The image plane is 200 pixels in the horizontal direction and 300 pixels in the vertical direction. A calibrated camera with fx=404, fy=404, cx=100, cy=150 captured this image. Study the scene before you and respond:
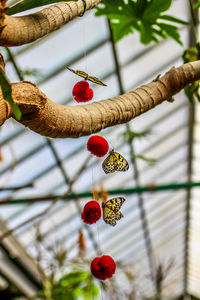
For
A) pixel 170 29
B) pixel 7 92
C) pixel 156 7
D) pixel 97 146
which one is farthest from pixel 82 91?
pixel 170 29

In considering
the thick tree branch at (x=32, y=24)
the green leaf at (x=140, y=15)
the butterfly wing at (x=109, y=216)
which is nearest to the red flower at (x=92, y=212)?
the butterfly wing at (x=109, y=216)

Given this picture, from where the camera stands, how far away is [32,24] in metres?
0.87

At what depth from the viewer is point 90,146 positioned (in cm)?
93

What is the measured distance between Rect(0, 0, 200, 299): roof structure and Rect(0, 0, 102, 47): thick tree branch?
0.37 metres

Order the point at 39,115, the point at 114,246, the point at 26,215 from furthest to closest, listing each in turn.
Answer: the point at 114,246
the point at 26,215
the point at 39,115

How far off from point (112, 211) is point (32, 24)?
455mm

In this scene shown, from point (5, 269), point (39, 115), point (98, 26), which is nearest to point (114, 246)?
point (5, 269)

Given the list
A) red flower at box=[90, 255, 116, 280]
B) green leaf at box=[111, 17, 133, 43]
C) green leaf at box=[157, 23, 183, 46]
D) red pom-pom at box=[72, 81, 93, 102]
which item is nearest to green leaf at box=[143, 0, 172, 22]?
green leaf at box=[157, 23, 183, 46]

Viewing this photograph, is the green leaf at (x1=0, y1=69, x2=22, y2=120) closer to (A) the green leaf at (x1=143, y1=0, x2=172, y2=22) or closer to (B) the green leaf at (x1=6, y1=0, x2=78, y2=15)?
(B) the green leaf at (x1=6, y1=0, x2=78, y2=15)

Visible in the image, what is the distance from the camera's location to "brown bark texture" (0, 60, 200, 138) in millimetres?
838

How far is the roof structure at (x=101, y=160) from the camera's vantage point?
3.60m

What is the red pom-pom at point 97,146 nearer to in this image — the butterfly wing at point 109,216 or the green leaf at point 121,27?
the butterfly wing at point 109,216

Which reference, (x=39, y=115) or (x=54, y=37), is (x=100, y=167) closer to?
(x=39, y=115)

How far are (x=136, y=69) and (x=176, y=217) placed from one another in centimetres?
563
